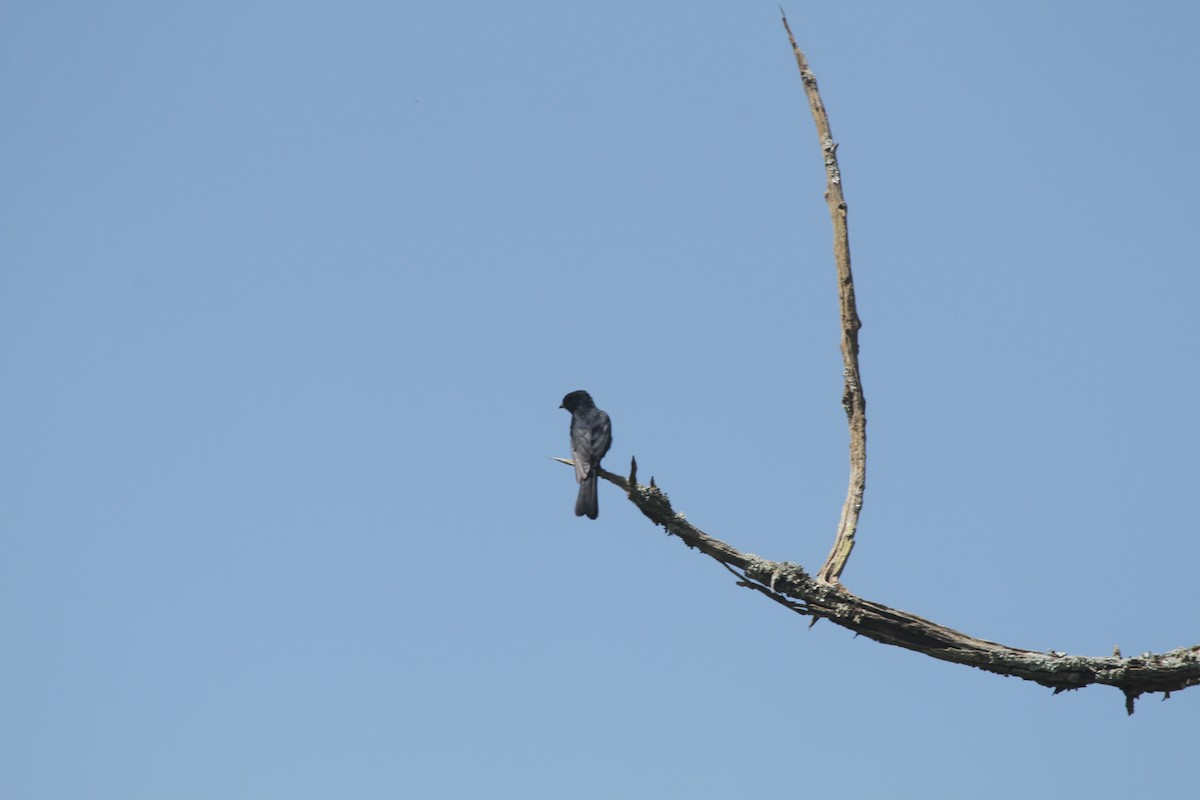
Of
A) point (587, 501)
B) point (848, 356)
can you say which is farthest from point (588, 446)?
point (848, 356)

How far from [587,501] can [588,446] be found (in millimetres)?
732

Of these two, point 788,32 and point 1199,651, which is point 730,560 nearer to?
point 1199,651

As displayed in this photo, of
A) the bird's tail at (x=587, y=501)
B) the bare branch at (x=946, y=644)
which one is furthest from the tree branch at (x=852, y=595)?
the bird's tail at (x=587, y=501)

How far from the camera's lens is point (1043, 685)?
7.24 m

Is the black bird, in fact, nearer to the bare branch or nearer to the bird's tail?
the bird's tail

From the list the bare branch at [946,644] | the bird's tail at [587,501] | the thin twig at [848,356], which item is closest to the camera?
the bare branch at [946,644]

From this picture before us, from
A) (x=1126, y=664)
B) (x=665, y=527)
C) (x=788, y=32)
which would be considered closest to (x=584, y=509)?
(x=665, y=527)

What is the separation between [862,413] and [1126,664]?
2.09 m

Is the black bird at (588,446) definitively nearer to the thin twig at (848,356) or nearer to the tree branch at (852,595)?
the tree branch at (852,595)

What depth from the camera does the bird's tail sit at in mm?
10664

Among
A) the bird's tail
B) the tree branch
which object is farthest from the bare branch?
the bird's tail

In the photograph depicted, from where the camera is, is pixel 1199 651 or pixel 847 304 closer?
pixel 1199 651

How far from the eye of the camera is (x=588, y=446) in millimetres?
11320

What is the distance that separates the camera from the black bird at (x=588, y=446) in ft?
35.1
